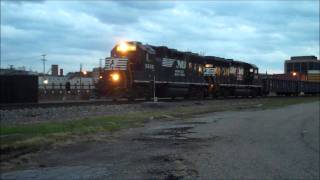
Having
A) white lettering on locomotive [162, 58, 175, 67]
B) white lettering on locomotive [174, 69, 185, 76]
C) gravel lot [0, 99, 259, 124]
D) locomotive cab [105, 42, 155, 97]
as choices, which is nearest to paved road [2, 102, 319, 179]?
gravel lot [0, 99, 259, 124]

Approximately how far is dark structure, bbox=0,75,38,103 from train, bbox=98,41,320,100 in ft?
17.5

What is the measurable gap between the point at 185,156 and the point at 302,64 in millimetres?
95307

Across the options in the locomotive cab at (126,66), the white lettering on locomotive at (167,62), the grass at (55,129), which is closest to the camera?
the grass at (55,129)

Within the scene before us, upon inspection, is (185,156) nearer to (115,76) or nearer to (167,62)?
(115,76)

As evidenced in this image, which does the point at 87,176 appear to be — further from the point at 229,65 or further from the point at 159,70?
the point at 229,65

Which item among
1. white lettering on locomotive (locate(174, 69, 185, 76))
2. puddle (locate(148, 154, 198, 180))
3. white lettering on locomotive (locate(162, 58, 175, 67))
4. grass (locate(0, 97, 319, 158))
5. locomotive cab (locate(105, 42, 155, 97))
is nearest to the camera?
puddle (locate(148, 154, 198, 180))

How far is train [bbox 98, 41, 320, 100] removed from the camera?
31016 millimetres

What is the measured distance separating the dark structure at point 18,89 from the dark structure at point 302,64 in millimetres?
77042

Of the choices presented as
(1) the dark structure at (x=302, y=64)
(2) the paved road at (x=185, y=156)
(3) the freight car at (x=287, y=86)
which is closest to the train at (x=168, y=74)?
(3) the freight car at (x=287, y=86)

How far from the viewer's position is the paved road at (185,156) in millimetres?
10047

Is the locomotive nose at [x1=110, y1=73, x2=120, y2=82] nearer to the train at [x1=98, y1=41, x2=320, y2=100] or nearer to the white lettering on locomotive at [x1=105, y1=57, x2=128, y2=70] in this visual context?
the train at [x1=98, y1=41, x2=320, y2=100]

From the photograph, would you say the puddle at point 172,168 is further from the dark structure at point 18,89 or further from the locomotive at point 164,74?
the locomotive at point 164,74

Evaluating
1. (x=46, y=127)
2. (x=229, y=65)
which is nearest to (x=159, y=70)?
(x=229, y=65)

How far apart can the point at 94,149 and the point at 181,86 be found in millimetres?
24017
